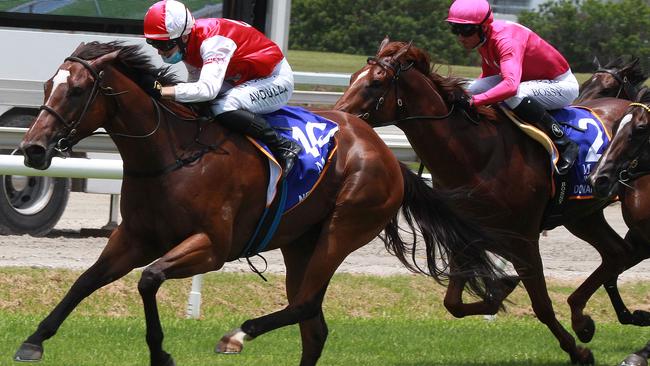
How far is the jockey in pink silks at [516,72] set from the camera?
7.14 metres

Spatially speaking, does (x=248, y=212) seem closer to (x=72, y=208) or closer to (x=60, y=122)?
(x=60, y=122)

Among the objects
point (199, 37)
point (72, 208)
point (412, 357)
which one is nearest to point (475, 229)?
point (412, 357)

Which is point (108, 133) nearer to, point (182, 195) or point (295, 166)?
point (182, 195)

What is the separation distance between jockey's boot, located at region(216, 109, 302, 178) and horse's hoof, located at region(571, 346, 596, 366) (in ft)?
7.02

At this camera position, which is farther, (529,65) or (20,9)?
(20,9)

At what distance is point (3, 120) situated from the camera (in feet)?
34.7

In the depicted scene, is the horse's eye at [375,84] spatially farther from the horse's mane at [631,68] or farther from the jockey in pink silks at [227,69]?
the horse's mane at [631,68]

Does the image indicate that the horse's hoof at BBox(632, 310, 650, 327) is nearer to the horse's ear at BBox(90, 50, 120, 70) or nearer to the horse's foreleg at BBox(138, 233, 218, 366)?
the horse's foreleg at BBox(138, 233, 218, 366)

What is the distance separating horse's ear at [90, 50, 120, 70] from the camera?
5.61 metres

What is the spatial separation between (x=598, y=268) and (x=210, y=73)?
3.05 m

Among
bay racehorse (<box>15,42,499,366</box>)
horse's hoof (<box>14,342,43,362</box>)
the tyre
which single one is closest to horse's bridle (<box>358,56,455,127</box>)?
bay racehorse (<box>15,42,499,366</box>)

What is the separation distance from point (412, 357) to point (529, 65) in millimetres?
1855

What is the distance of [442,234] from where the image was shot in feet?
22.4

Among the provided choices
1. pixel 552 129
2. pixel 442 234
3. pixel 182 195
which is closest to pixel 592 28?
pixel 552 129
